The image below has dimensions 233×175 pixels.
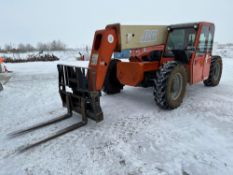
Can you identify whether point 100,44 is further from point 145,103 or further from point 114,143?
point 145,103

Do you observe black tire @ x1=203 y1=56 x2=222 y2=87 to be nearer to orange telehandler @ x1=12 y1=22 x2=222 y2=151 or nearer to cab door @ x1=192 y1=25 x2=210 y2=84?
orange telehandler @ x1=12 y1=22 x2=222 y2=151

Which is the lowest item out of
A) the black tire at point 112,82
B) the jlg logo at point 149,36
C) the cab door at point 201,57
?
the black tire at point 112,82

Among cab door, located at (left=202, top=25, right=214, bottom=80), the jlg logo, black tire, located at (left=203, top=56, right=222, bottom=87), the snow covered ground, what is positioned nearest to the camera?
the snow covered ground

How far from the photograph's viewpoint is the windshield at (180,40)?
461 centimetres

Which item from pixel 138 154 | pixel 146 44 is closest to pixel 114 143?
pixel 138 154

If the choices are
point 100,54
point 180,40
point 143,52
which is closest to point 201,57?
point 180,40

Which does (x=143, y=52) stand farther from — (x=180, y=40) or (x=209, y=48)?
(x=209, y=48)

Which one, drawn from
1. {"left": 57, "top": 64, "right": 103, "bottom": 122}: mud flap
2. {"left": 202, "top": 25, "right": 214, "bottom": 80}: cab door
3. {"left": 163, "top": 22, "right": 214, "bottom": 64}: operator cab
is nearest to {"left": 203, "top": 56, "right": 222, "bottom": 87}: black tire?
{"left": 202, "top": 25, "right": 214, "bottom": 80}: cab door

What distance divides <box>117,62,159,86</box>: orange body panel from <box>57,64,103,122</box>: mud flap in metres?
1.19

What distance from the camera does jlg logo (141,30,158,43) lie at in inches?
155

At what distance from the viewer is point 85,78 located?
343 cm

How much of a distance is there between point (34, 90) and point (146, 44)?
4.46m

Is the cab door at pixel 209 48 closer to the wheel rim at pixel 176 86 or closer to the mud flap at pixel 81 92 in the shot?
the wheel rim at pixel 176 86

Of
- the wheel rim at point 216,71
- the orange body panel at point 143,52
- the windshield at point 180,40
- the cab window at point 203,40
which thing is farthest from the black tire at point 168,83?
the wheel rim at point 216,71
